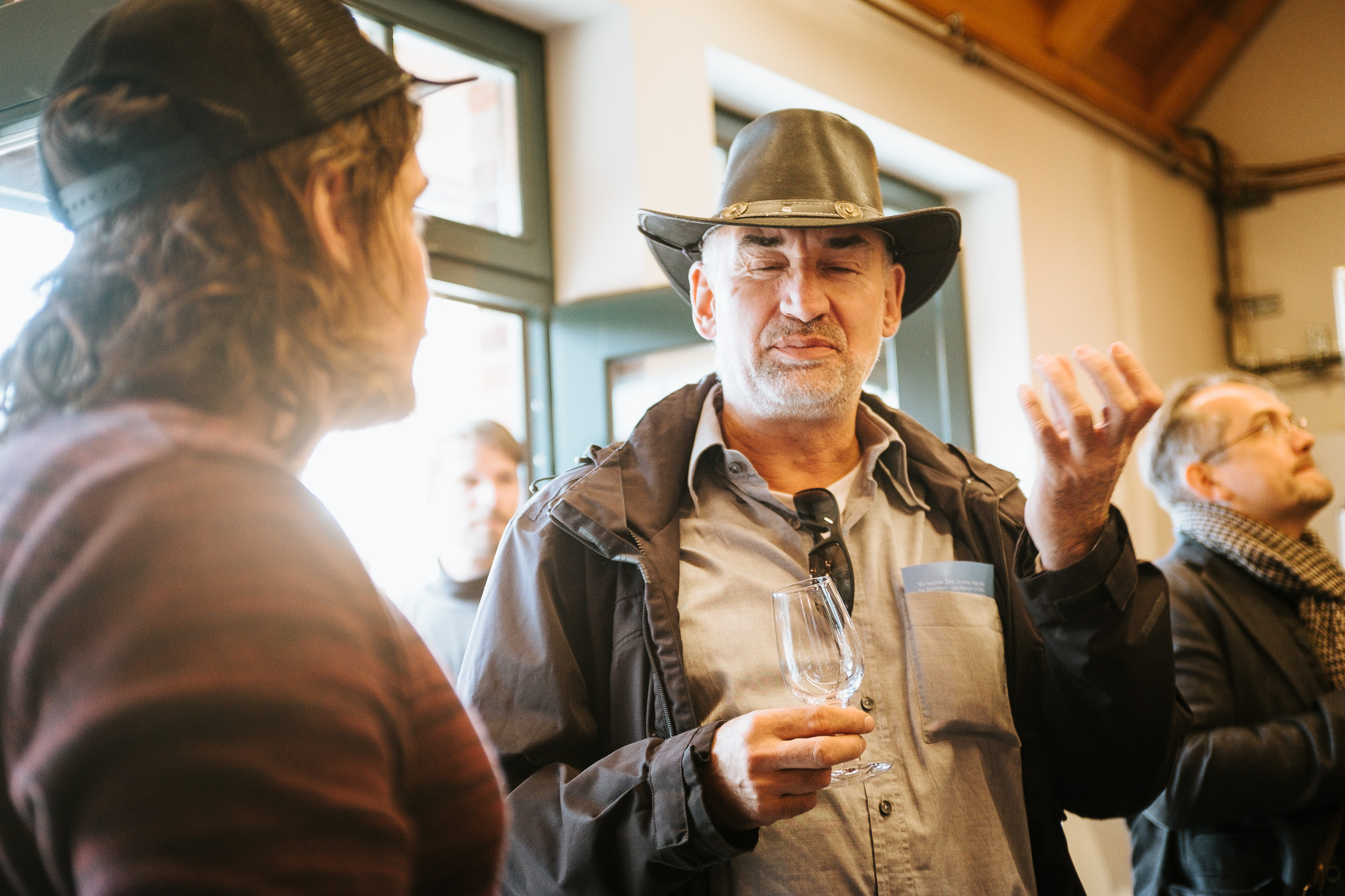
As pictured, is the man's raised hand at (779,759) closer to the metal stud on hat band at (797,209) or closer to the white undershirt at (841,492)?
the white undershirt at (841,492)

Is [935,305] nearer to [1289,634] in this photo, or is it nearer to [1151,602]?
[1289,634]

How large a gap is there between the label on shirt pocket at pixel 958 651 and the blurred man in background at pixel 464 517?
1506 mm

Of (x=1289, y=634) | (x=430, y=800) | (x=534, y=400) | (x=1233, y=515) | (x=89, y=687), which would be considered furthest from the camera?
(x=534, y=400)

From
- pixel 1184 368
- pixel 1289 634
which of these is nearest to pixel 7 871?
pixel 1289 634

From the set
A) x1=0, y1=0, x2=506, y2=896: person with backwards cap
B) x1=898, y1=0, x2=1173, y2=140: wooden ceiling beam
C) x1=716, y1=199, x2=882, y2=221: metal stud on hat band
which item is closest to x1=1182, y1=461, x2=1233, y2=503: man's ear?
x1=716, y1=199, x2=882, y2=221: metal stud on hat band

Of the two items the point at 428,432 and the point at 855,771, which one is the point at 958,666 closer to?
the point at 855,771

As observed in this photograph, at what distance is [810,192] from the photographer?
1839 mm

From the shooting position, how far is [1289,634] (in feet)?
7.92

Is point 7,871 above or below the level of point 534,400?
below

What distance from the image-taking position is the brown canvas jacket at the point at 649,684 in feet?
4.59

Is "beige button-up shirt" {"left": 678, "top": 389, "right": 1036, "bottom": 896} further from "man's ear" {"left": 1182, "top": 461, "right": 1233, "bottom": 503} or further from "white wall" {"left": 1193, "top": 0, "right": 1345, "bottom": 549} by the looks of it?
"white wall" {"left": 1193, "top": 0, "right": 1345, "bottom": 549}

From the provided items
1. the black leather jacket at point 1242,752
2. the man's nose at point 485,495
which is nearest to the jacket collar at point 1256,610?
the black leather jacket at point 1242,752

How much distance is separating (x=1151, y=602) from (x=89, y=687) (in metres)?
1.42

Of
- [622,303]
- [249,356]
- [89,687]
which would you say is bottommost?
[89,687]
